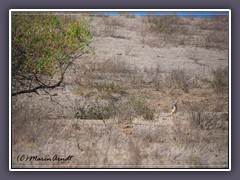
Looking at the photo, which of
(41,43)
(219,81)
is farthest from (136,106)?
(219,81)

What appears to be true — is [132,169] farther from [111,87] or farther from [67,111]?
[111,87]

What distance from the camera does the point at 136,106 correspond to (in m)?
7.79

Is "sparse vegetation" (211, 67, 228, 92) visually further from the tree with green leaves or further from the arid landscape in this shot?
the tree with green leaves

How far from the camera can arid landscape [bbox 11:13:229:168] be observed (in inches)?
249

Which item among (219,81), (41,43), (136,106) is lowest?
(136,106)

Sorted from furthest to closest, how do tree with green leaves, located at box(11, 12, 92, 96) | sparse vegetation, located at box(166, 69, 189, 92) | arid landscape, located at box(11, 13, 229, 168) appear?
sparse vegetation, located at box(166, 69, 189, 92), tree with green leaves, located at box(11, 12, 92, 96), arid landscape, located at box(11, 13, 229, 168)

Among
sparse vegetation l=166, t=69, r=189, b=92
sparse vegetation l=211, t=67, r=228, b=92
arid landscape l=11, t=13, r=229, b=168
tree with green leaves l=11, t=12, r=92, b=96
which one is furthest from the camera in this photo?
sparse vegetation l=166, t=69, r=189, b=92

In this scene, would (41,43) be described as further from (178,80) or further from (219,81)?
(219,81)

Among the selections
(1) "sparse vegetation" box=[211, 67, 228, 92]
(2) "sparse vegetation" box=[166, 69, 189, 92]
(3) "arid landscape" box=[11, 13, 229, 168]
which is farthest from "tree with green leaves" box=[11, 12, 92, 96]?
(1) "sparse vegetation" box=[211, 67, 228, 92]

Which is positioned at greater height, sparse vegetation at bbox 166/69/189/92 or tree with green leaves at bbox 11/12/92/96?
tree with green leaves at bbox 11/12/92/96

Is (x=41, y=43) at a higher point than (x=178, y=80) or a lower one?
higher

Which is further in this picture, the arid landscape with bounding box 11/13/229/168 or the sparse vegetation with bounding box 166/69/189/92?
the sparse vegetation with bounding box 166/69/189/92

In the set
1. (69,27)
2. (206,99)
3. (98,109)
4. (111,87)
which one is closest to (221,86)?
(206,99)
